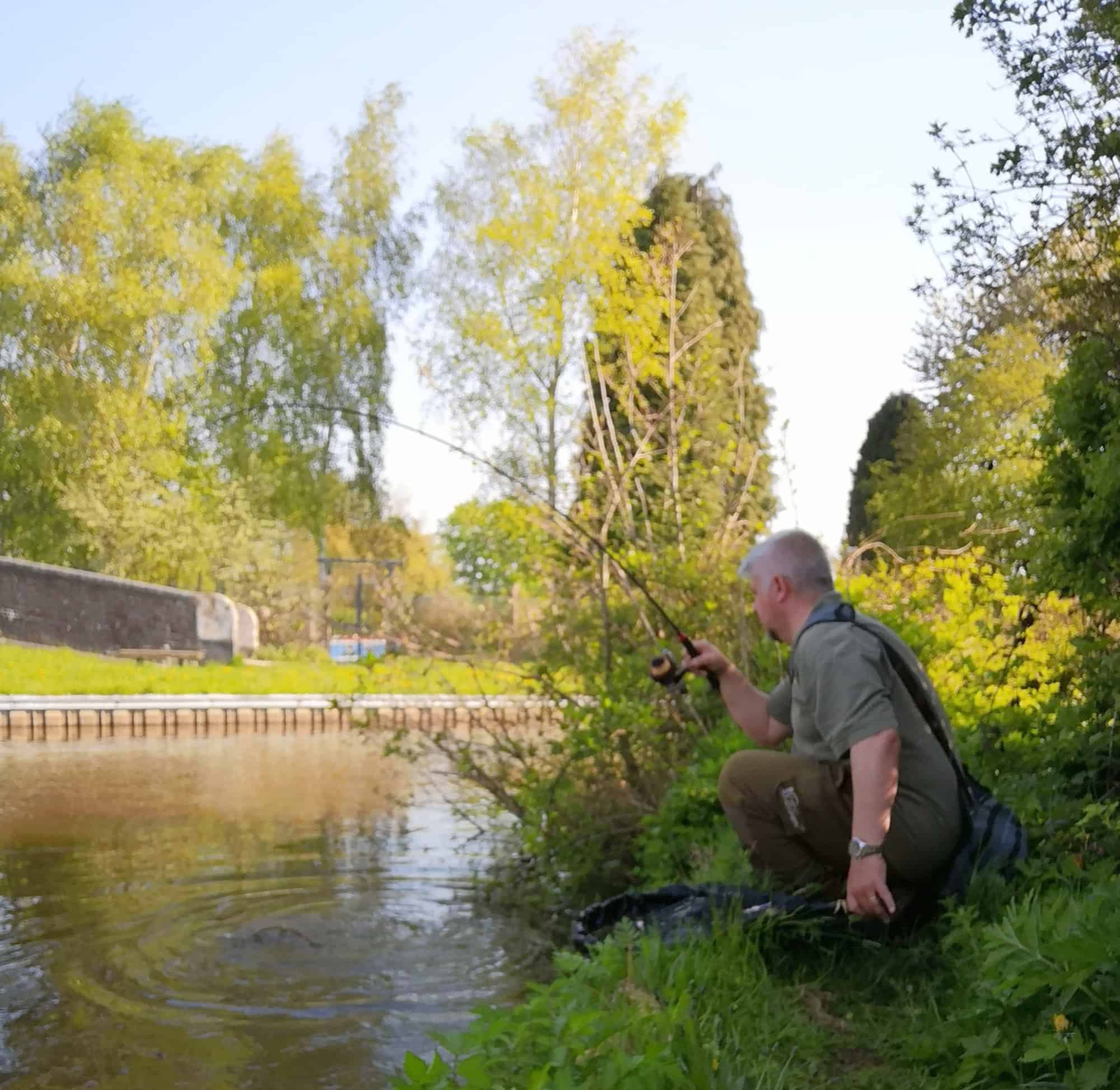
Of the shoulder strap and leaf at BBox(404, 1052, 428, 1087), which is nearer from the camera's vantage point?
leaf at BBox(404, 1052, 428, 1087)

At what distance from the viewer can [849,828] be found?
4363 mm

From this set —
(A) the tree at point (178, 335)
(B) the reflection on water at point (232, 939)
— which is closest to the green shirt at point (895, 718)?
(B) the reflection on water at point (232, 939)

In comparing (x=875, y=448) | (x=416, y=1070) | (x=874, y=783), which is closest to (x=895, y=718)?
(x=874, y=783)

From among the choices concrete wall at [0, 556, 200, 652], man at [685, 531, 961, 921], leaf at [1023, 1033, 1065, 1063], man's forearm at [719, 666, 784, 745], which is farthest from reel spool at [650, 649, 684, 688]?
concrete wall at [0, 556, 200, 652]

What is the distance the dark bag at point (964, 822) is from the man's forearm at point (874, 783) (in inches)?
12.9

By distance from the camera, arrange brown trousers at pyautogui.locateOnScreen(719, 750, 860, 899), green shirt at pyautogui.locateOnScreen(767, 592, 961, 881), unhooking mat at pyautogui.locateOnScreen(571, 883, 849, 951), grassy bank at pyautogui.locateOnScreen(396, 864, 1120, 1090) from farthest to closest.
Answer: brown trousers at pyautogui.locateOnScreen(719, 750, 860, 899) → unhooking mat at pyautogui.locateOnScreen(571, 883, 849, 951) → green shirt at pyautogui.locateOnScreen(767, 592, 961, 881) → grassy bank at pyautogui.locateOnScreen(396, 864, 1120, 1090)

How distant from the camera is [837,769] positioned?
14.2ft

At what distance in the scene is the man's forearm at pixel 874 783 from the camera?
3.89m

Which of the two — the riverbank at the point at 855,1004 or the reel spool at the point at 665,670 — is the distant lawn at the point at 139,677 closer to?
the reel spool at the point at 665,670

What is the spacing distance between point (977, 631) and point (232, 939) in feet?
12.5

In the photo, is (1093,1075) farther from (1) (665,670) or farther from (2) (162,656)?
(2) (162,656)

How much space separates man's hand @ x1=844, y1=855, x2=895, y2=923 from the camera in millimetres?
3883

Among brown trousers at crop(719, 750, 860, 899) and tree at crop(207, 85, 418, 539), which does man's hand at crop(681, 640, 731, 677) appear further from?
tree at crop(207, 85, 418, 539)

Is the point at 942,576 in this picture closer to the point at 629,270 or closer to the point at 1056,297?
the point at 629,270
